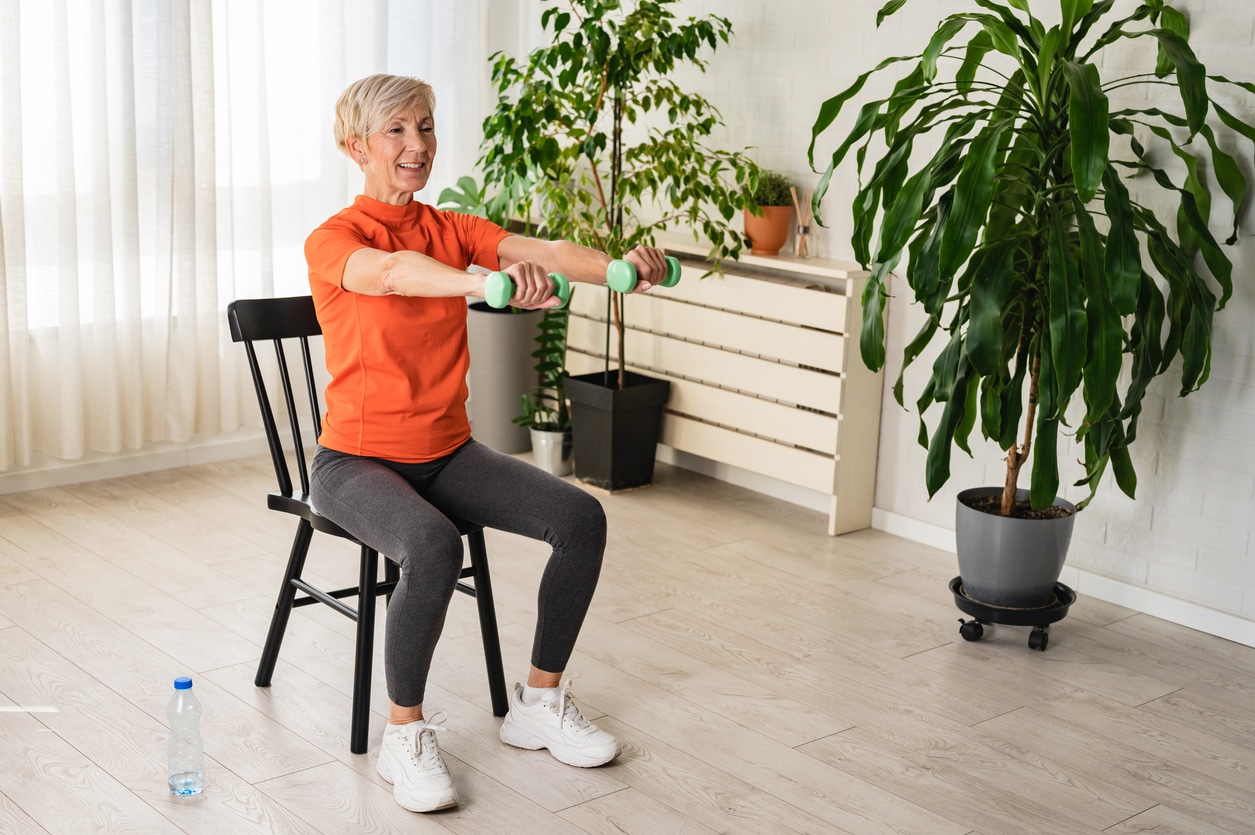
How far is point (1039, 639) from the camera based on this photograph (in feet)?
10.2

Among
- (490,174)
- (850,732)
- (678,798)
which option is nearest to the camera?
(678,798)

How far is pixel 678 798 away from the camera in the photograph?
2.40 metres

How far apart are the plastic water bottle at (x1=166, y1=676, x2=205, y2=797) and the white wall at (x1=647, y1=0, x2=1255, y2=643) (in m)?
2.23

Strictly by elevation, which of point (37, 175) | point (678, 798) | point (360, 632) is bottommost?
point (678, 798)

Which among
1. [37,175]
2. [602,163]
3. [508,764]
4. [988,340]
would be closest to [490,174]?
[602,163]

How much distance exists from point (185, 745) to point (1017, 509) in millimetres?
1990

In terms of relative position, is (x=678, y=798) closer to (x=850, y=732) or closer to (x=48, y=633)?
→ (x=850, y=732)

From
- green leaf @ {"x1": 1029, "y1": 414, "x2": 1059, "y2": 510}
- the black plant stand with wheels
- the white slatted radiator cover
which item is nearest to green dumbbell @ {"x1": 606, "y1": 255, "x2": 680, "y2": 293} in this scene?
green leaf @ {"x1": 1029, "y1": 414, "x2": 1059, "y2": 510}

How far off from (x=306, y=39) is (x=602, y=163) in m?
1.07

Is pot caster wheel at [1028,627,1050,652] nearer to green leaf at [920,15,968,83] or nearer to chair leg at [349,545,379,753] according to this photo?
green leaf at [920,15,968,83]

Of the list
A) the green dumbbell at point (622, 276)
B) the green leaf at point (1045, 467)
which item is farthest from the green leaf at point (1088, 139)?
the green dumbbell at point (622, 276)

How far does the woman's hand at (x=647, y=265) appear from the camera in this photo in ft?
7.70

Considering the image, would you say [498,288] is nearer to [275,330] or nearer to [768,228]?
[275,330]

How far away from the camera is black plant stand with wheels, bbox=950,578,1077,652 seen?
312cm
